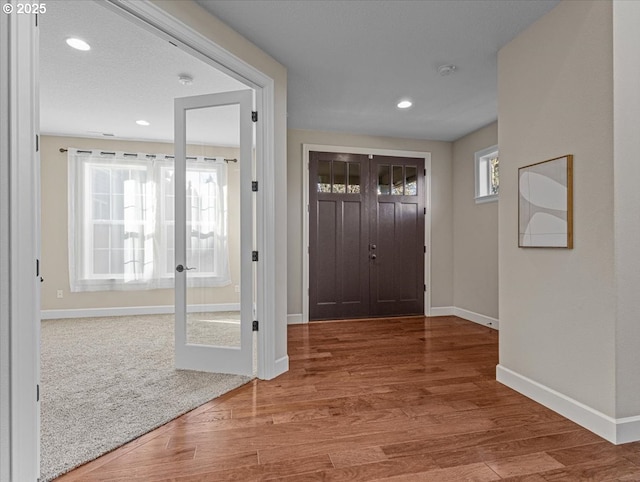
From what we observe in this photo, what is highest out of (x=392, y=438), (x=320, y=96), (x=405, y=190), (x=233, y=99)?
(x=320, y=96)

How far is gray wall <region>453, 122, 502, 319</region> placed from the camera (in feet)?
14.3

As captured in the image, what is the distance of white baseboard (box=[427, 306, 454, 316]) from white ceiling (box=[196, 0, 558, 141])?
9.13 feet

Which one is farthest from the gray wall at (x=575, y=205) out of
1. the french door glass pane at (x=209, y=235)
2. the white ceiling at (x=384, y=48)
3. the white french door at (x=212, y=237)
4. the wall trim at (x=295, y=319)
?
the wall trim at (x=295, y=319)

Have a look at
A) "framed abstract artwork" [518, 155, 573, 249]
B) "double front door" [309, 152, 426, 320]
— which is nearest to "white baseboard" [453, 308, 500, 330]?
"double front door" [309, 152, 426, 320]

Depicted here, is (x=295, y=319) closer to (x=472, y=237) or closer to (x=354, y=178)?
(x=354, y=178)

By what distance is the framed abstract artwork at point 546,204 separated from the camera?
6.93 ft

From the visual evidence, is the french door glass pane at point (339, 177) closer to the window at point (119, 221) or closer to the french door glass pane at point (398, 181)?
the french door glass pane at point (398, 181)

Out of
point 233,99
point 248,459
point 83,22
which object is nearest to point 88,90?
point 83,22

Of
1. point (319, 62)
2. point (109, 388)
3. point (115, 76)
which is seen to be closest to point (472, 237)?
point (319, 62)

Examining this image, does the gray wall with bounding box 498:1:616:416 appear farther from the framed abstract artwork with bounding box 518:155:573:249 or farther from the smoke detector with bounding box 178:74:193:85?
the smoke detector with bounding box 178:74:193:85

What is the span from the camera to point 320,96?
11.8ft

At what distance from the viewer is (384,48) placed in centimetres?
269

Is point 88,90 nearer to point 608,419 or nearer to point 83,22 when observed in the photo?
point 83,22

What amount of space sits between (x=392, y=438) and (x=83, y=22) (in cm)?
353
